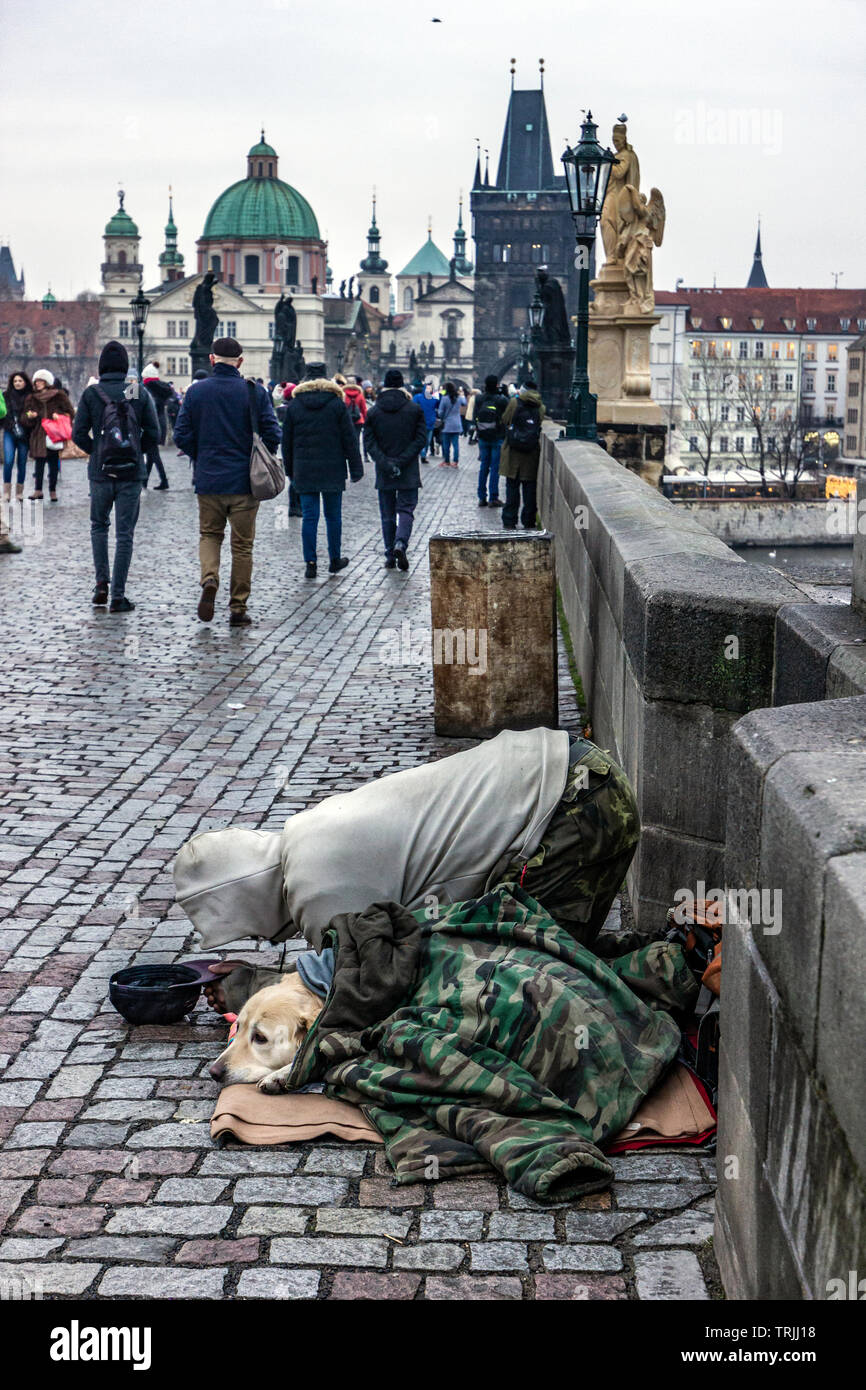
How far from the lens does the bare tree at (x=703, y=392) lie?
116 m

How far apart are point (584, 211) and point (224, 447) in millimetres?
7324

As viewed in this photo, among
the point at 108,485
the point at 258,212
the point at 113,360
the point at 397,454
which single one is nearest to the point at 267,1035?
the point at 108,485

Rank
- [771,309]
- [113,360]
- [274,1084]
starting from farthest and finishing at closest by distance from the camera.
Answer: [771,309] < [113,360] < [274,1084]

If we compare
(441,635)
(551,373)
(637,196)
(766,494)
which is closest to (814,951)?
(441,635)

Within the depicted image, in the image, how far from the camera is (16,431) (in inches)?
801

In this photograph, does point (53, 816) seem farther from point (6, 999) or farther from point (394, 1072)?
point (394, 1072)

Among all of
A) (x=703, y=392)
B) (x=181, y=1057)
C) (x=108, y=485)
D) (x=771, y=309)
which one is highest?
(x=771, y=309)

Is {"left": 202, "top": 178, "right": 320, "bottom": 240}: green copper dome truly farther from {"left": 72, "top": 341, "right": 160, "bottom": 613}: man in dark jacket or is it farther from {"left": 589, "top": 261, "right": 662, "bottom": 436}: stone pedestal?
{"left": 72, "top": 341, "right": 160, "bottom": 613}: man in dark jacket

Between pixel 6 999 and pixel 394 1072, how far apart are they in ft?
4.54

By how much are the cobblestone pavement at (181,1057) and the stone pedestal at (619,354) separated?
50.3ft

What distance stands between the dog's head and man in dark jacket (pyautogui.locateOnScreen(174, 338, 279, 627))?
739 cm

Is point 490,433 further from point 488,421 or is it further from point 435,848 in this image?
point 435,848

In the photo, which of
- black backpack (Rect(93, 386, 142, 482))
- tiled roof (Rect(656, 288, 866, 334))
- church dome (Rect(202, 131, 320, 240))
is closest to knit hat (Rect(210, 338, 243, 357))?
black backpack (Rect(93, 386, 142, 482))
